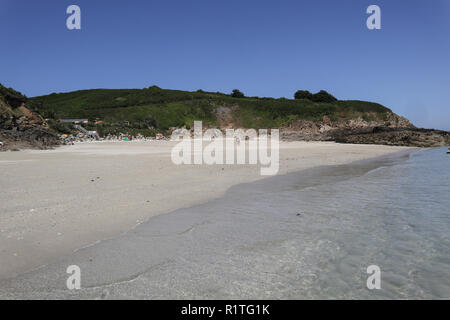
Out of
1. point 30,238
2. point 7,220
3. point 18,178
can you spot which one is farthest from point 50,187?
point 30,238

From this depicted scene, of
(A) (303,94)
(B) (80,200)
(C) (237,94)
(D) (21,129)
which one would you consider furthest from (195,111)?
(B) (80,200)

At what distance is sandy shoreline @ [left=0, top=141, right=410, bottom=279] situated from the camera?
12.9 ft

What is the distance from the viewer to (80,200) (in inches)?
241

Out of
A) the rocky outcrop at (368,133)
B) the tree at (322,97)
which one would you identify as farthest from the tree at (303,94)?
the rocky outcrop at (368,133)

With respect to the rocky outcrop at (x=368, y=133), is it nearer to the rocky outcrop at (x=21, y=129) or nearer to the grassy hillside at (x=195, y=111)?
the grassy hillside at (x=195, y=111)

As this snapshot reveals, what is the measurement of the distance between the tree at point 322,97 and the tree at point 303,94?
4.88 ft

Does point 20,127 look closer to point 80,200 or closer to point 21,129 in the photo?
point 21,129

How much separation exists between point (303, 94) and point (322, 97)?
5.38m

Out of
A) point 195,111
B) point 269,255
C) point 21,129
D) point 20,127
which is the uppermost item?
point 195,111

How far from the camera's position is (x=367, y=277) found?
3.30 meters

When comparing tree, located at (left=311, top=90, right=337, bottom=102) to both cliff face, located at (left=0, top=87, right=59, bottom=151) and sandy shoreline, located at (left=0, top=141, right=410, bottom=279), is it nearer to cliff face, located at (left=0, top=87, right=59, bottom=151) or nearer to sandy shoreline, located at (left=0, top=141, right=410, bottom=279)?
cliff face, located at (left=0, top=87, right=59, bottom=151)

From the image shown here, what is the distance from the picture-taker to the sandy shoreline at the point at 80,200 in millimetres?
3926

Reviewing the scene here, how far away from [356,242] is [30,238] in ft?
14.7

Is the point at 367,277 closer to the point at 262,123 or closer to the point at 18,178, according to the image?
the point at 18,178
